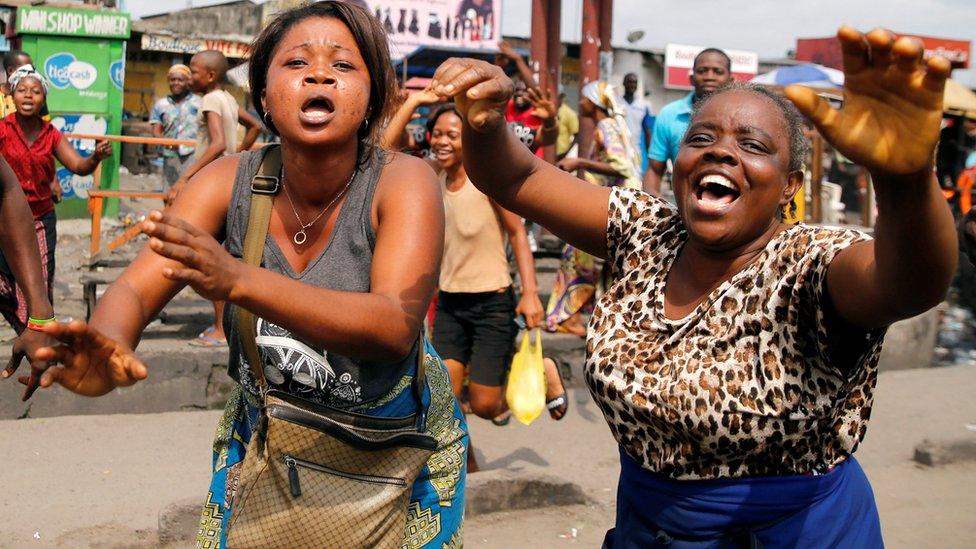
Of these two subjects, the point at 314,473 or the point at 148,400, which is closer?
the point at 314,473

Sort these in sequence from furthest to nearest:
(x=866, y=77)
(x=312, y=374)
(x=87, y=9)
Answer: (x=87, y=9)
(x=312, y=374)
(x=866, y=77)

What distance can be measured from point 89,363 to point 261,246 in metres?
0.55

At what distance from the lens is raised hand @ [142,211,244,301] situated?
190 centimetres

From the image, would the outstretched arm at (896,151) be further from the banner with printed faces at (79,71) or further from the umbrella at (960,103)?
the umbrella at (960,103)

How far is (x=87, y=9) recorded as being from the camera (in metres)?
14.7

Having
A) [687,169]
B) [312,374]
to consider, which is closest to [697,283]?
[687,169]

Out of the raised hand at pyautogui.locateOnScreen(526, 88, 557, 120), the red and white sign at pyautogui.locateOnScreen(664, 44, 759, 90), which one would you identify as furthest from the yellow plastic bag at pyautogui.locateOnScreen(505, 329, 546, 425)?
the red and white sign at pyautogui.locateOnScreen(664, 44, 759, 90)

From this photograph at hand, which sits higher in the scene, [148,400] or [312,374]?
[312,374]

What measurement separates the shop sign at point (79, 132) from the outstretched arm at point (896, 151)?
1354 centimetres

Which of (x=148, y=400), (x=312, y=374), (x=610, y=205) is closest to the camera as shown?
(x=312, y=374)

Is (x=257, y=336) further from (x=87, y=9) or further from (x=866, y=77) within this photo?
(x=87, y=9)

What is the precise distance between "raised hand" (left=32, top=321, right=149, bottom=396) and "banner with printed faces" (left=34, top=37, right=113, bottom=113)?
13.4 m

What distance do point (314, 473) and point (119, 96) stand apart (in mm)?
13407

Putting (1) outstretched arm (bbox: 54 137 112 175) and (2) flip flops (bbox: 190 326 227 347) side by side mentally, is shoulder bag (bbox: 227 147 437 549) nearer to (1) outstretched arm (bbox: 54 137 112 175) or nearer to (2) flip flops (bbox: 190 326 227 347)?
(2) flip flops (bbox: 190 326 227 347)
